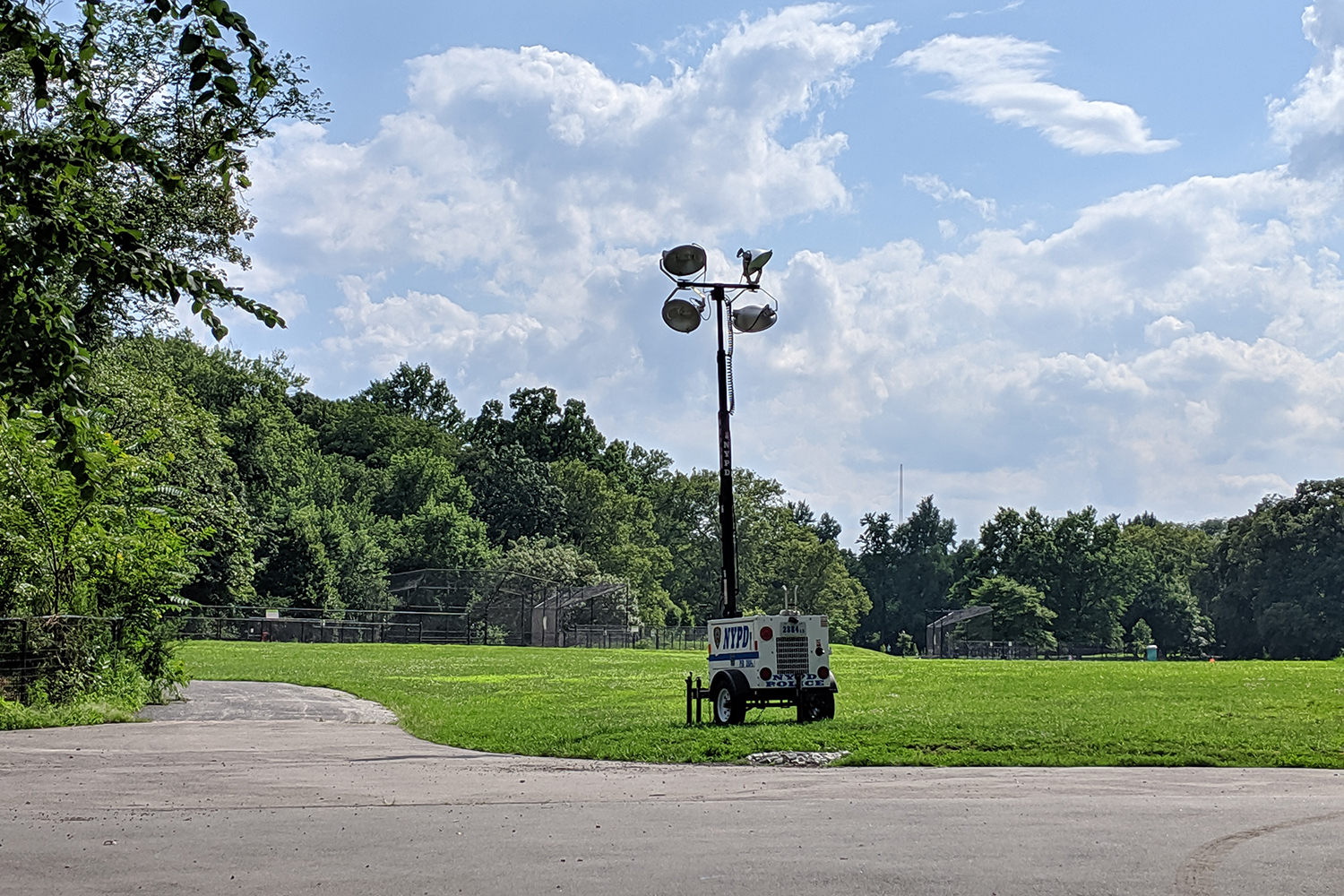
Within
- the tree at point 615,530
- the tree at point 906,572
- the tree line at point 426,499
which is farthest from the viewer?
the tree at point 906,572

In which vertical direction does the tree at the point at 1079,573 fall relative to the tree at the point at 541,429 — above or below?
below

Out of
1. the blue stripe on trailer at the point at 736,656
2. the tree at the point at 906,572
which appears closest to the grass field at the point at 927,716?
the blue stripe on trailer at the point at 736,656

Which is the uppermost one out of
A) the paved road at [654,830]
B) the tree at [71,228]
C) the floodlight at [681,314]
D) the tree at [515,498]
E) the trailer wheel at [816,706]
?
the tree at [515,498]

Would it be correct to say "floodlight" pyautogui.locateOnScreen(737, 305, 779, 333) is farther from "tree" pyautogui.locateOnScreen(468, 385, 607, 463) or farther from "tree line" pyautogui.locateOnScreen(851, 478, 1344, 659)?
"tree" pyautogui.locateOnScreen(468, 385, 607, 463)

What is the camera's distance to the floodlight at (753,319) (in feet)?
65.2

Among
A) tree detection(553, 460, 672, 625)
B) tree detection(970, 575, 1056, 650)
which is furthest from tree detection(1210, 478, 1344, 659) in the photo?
tree detection(553, 460, 672, 625)

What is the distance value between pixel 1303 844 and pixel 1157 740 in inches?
328

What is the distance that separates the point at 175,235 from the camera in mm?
30328

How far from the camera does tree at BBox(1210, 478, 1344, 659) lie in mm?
108062

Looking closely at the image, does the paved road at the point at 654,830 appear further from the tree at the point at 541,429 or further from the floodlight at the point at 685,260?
the tree at the point at 541,429

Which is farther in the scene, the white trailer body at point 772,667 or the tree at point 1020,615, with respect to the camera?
the tree at point 1020,615

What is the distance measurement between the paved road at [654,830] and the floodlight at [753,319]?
763 centimetres

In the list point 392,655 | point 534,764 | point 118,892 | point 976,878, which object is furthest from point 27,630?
point 392,655

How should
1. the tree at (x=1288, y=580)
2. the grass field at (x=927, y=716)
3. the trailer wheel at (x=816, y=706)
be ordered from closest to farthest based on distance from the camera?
the grass field at (x=927, y=716) < the trailer wheel at (x=816, y=706) < the tree at (x=1288, y=580)
